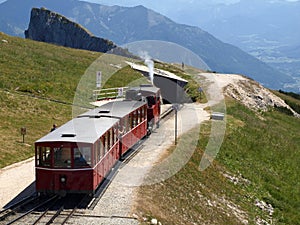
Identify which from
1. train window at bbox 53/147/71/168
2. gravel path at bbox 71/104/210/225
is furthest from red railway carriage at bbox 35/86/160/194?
gravel path at bbox 71/104/210/225

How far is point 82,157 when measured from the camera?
65.2 feet

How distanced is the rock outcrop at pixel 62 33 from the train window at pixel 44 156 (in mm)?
99884

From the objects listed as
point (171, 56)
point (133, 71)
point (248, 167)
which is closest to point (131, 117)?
point (248, 167)

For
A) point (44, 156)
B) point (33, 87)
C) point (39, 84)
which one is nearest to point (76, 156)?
point (44, 156)

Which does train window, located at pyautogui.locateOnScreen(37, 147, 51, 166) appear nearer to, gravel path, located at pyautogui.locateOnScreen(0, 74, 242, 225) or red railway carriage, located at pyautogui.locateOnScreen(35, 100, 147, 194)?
red railway carriage, located at pyautogui.locateOnScreen(35, 100, 147, 194)

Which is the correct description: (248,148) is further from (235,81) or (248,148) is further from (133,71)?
(235,81)

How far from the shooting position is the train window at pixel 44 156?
1981 centimetres

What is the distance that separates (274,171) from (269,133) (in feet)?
37.9

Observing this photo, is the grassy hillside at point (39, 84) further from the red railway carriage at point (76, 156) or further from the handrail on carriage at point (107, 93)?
the red railway carriage at point (76, 156)

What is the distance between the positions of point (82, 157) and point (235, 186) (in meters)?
12.6

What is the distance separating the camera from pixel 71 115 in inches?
1666

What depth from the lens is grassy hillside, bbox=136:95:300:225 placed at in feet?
72.4

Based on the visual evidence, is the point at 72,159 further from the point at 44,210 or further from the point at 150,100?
the point at 150,100

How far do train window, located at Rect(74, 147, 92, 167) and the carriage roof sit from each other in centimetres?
42
